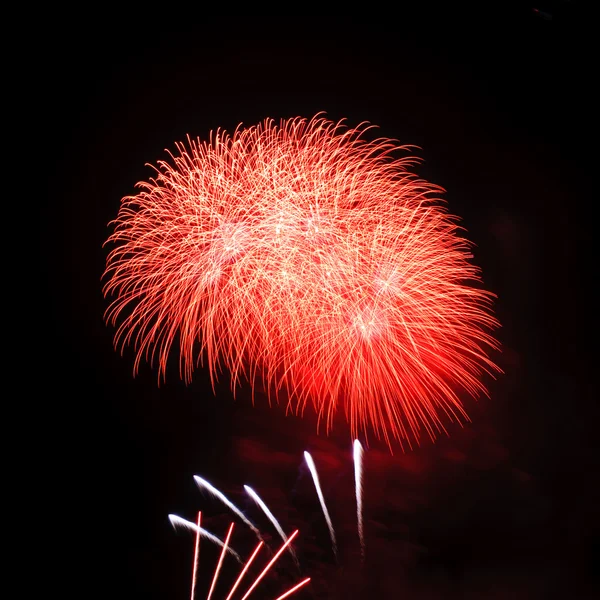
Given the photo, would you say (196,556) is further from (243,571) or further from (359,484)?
(359,484)

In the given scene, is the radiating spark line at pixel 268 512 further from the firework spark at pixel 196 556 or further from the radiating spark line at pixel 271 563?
the firework spark at pixel 196 556

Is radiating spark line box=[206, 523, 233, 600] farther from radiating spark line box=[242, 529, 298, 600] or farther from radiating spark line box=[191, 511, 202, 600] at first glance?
radiating spark line box=[242, 529, 298, 600]

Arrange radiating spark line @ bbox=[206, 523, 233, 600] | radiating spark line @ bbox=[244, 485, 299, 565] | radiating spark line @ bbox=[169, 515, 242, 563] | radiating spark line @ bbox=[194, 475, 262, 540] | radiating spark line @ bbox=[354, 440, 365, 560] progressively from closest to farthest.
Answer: radiating spark line @ bbox=[206, 523, 233, 600] → radiating spark line @ bbox=[169, 515, 242, 563] → radiating spark line @ bbox=[244, 485, 299, 565] → radiating spark line @ bbox=[354, 440, 365, 560] → radiating spark line @ bbox=[194, 475, 262, 540]

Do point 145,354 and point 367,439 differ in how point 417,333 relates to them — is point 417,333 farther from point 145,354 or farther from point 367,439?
point 145,354

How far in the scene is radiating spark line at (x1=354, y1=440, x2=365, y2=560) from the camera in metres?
11.1

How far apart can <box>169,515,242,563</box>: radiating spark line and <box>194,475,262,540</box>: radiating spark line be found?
51cm

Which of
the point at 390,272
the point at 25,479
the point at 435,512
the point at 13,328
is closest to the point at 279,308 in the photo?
the point at 390,272

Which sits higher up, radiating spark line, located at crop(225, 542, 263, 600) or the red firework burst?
the red firework burst

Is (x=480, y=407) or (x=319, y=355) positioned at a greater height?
(x=480, y=407)

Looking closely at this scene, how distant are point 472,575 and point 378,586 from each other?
5.15 feet

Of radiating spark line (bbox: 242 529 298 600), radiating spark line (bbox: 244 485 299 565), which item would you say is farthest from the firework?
radiating spark line (bbox: 244 485 299 565)

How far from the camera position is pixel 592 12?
967 cm

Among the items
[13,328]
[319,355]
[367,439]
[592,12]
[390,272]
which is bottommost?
[13,328]

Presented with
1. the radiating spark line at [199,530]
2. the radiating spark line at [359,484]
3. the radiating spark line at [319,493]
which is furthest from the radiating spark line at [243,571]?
the radiating spark line at [359,484]
